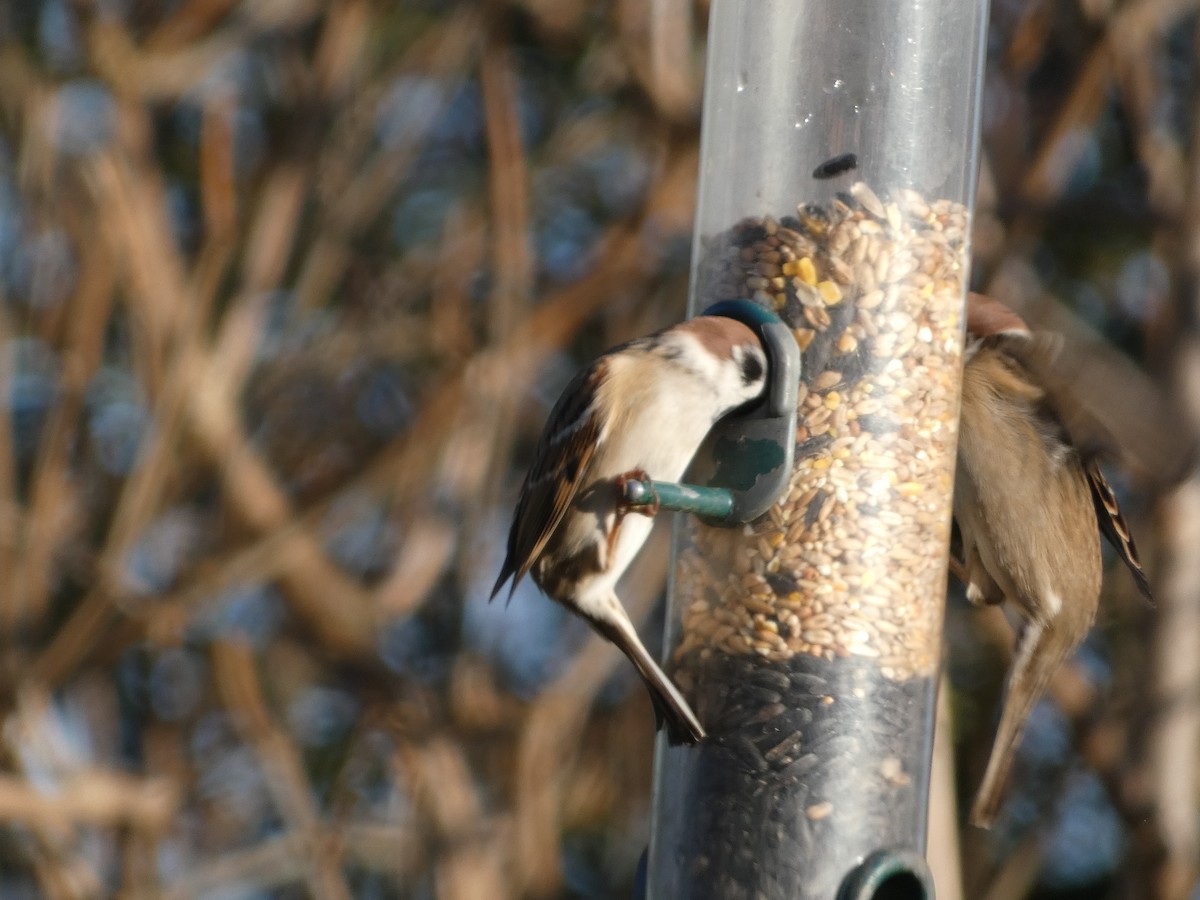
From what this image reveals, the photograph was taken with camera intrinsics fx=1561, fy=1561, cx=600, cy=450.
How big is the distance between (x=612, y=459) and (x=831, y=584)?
0.37m

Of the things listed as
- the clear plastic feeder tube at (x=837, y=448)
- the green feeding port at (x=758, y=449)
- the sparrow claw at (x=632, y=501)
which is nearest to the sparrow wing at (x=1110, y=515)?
the clear plastic feeder tube at (x=837, y=448)

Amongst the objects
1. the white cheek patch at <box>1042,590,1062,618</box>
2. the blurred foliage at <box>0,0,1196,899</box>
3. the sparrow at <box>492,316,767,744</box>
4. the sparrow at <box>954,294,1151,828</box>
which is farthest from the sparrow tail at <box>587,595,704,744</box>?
the blurred foliage at <box>0,0,1196,899</box>

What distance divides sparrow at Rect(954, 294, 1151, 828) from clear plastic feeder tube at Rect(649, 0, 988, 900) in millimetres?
103

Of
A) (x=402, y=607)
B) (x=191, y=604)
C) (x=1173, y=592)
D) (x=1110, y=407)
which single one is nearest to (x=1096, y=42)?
(x=1173, y=592)

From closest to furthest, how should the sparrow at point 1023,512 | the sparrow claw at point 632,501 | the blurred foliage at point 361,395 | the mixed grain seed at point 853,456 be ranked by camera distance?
1. the sparrow claw at point 632,501
2. the mixed grain seed at point 853,456
3. the sparrow at point 1023,512
4. the blurred foliage at point 361,395

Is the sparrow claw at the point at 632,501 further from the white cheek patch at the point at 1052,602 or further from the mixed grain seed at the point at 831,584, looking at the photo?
the white cheek patch at the point at 1052,602

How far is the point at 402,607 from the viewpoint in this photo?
4473 mm

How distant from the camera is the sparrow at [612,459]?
227 centimetres

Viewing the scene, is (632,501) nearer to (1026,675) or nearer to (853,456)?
(853,456)

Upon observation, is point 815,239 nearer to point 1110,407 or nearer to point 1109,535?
point 1110,407

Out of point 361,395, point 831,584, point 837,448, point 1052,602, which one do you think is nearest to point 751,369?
point 837,448

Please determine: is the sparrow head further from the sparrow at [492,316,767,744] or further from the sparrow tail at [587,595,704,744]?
the sparrow tail at [587,595,704,744]

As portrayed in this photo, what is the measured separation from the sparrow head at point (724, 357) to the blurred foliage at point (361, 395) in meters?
1.61

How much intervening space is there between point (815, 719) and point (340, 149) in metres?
2.80
